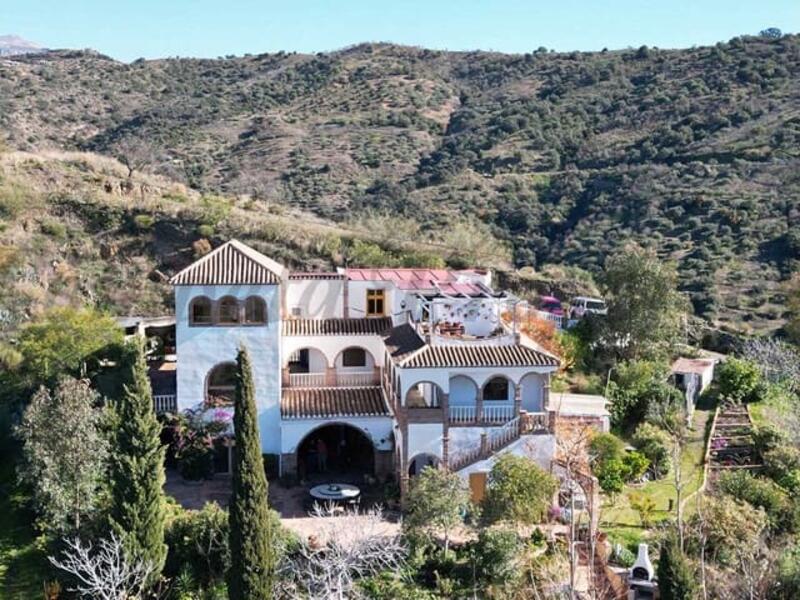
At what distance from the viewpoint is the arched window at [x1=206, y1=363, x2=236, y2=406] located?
27.2m

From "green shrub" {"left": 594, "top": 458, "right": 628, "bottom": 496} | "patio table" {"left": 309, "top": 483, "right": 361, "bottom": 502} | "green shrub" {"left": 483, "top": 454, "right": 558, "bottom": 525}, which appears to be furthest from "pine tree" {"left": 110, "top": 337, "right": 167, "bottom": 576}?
"green shrub" {"left": 594, "top": 458, "right": 628, "bottom": 496}

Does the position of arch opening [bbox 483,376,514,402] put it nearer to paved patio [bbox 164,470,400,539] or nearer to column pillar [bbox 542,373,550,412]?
column pillar [bbox 542,373,550,412]

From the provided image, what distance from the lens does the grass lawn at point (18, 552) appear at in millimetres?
20656

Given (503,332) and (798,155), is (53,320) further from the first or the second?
(798,155)

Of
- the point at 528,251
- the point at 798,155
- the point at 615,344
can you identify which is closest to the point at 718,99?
the point at 798,155

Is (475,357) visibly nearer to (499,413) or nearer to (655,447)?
(499,413)

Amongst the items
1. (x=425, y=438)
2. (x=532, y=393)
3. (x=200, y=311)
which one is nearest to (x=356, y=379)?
(x=200, y=311)

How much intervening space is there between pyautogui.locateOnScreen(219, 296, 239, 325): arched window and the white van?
16.0 meters

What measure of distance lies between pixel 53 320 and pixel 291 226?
56.1 feet

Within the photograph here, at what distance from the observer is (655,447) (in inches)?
1062

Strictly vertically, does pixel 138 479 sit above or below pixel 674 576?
above

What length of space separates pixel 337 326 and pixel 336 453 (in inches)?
171

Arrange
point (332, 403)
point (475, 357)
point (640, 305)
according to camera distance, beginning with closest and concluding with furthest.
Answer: point (475, 357), point (332, 403), point (640, 305)

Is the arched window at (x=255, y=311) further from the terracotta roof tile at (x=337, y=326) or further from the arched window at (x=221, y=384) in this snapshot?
the terracotta roof tile at (x=337, y=326)
